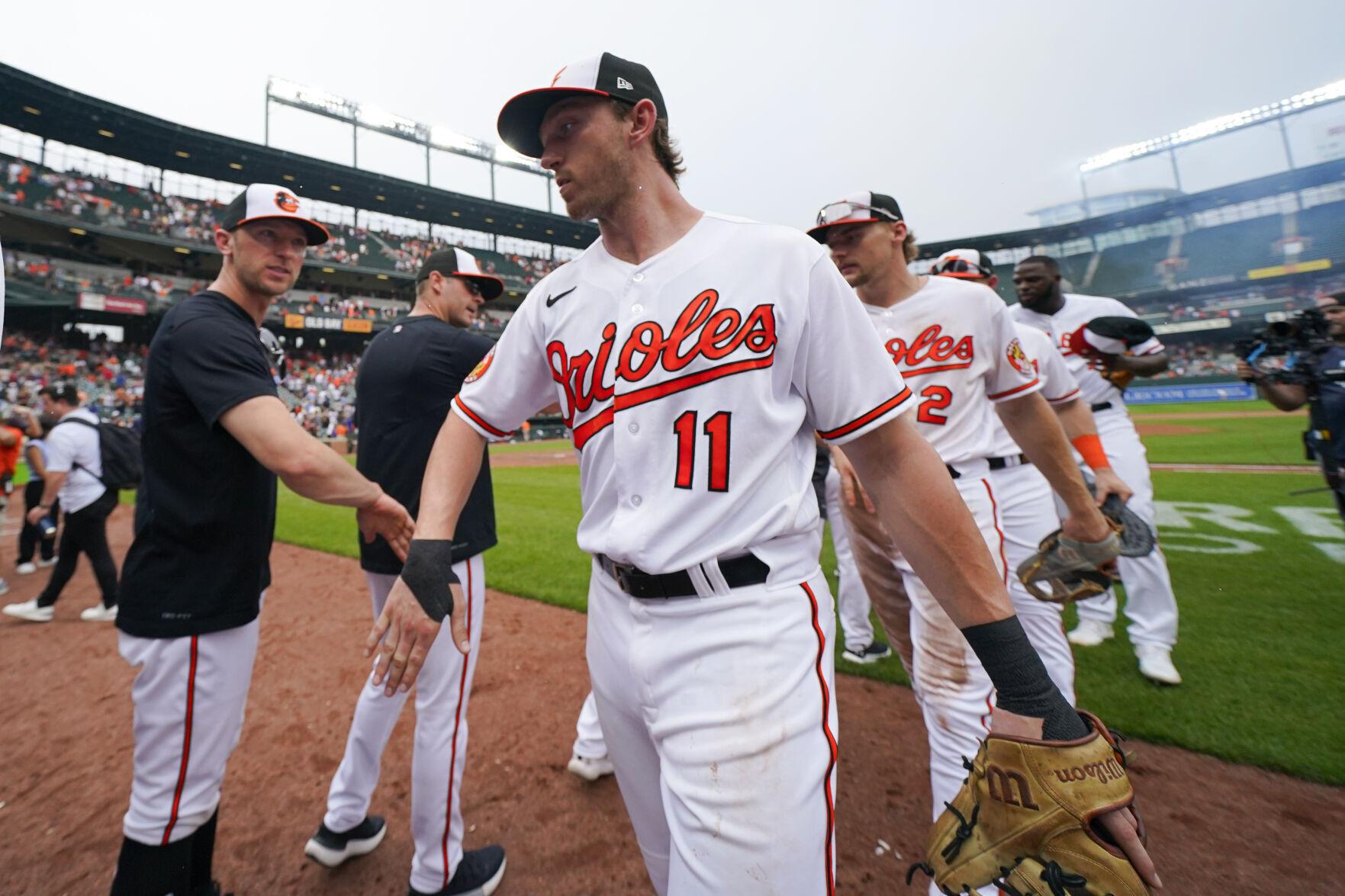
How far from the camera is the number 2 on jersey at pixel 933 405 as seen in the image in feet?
8.57

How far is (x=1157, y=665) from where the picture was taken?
354 cm

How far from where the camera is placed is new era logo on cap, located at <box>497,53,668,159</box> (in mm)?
1457

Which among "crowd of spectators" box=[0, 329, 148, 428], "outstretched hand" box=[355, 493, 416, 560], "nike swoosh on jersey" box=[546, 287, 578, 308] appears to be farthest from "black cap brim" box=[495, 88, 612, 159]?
"crowd of spectators" box=[0, 329, 148, 428]

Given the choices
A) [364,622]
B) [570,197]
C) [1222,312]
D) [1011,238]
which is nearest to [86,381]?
[364,622]

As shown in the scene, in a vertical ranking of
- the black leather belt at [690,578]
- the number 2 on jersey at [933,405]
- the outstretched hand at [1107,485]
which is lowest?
the black leather belt at [690,578]

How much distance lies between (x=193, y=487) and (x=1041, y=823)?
236 cm

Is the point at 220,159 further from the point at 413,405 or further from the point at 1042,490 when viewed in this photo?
the point at 1042,490

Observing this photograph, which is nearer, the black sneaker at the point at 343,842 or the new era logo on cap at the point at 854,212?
the black sneaker at the point at 343,842

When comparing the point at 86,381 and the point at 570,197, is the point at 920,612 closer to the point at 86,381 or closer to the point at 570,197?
the point at 570,197

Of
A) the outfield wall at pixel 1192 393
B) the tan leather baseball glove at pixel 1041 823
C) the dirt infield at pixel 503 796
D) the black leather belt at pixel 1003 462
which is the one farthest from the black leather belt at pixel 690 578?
the outfield wall at pixel 1192 393

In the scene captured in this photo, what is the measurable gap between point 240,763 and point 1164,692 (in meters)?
4.85

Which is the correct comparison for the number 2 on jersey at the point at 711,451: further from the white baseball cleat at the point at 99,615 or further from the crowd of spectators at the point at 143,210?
the crowd of spectators at the point at 143,210

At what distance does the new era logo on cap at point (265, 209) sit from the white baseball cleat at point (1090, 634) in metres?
4.95

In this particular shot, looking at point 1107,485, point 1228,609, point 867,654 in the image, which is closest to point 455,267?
point 1107,485
